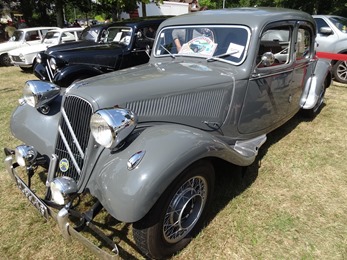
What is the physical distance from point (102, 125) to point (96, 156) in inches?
12.2

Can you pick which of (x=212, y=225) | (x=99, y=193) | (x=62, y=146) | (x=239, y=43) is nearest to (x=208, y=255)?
(x=212, y=225)

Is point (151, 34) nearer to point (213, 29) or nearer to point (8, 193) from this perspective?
point (213, 29)

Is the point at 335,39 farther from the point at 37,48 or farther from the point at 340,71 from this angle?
the point at 37,48

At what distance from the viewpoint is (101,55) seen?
21.5ft

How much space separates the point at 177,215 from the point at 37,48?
9566mm

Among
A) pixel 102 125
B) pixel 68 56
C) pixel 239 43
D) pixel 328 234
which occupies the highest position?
pixel 239 43

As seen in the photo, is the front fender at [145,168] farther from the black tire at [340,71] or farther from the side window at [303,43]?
the black tire at [340,71]

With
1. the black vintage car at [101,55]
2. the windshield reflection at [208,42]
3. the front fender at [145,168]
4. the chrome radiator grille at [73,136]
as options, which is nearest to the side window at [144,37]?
the black vintage car at [101,55]

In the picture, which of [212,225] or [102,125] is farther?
[212,225]

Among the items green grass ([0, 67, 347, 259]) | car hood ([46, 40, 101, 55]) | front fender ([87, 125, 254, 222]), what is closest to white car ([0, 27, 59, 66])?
car hood ([46, 40, 101, 55])

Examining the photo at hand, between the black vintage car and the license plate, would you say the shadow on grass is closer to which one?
the license plate

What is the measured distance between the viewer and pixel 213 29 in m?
3.14

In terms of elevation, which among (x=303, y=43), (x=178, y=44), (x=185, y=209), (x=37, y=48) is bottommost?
(x=37, y=48)

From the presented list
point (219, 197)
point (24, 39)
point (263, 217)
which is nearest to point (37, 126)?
point (219, 197)
